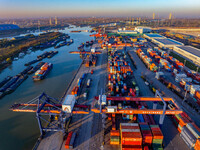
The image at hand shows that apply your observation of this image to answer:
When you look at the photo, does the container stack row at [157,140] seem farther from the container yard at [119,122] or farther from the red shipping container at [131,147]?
the red shipping container at [131,147]

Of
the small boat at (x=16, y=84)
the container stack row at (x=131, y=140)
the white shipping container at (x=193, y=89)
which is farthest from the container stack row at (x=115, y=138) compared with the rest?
the small boat at (x=16, y=84)

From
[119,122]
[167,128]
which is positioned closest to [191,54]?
[167,128]

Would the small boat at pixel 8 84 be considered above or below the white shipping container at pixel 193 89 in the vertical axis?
below

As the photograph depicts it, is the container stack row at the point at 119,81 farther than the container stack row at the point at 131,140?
Yes

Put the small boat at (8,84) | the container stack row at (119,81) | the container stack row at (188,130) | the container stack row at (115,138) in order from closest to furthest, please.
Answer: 1. the container stack row at (188,130)
2. the container stack row at (115,138)
3. the container stack row at (119,81)
4. the small boat at (8,84)

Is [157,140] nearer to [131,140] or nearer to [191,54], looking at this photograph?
[131,140]

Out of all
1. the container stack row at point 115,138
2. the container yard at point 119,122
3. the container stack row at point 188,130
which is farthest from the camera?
the container stack row at point 115,138

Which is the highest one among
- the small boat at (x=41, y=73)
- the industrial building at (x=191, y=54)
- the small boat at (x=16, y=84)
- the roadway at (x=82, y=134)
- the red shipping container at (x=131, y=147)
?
the industrial building at (x=191, y=54)

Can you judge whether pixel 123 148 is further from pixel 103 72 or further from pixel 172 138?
pixel 103 72

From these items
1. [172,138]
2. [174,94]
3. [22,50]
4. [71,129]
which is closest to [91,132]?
[71,129]
